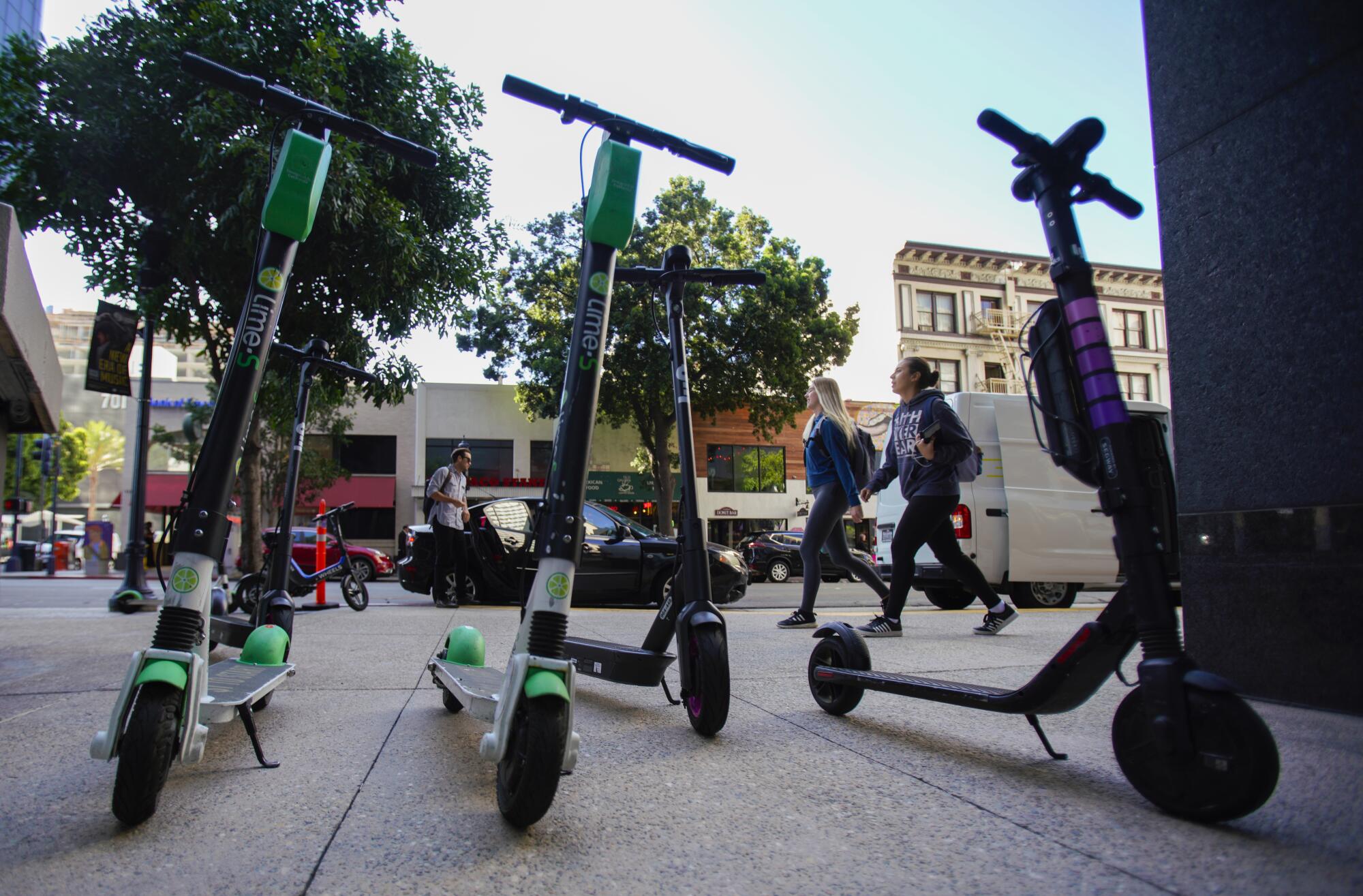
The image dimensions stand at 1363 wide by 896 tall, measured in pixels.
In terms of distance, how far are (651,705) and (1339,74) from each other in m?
3.73

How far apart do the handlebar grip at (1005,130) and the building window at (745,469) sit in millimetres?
31948

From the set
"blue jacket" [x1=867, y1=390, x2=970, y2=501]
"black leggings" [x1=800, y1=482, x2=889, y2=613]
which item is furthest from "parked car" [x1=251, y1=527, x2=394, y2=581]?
"blue jacket" [x1=867, y1=390, x2=970, y2=501]

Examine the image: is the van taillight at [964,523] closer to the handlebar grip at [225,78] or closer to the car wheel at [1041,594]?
the car wheel at [1041,594]

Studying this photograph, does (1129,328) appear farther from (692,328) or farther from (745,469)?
(692,328)

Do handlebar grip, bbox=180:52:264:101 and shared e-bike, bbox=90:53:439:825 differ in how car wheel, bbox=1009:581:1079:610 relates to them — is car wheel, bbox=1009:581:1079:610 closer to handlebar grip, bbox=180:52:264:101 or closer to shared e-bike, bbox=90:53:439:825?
shared e-bike, bbox=90:53:439:825

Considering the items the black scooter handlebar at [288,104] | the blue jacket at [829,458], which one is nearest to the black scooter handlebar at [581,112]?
the black scooter handlebar at [288,104]

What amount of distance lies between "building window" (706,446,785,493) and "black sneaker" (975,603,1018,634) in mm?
28095

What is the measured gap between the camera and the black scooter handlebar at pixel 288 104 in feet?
8.24

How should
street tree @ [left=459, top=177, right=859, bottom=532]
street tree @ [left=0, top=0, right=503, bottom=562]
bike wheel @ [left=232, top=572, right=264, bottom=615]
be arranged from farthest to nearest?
street tree @ [left=459, top=177, right=859, bottom=532], street tree @ [left=0, top=0, right=503, bottom=562], bike wheel @ [left=232, top=572, right=264, bottom=615]

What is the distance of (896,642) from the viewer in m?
5.23

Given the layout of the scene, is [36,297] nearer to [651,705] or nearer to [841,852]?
[651,705]

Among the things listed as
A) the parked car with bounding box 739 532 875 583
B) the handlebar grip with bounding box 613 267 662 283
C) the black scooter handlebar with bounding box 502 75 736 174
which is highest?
the black scooter handlebar with bounding box 502 75 736 174

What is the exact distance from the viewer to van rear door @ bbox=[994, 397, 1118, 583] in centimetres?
896

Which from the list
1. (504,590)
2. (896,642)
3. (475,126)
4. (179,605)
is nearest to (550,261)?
(475,126)
